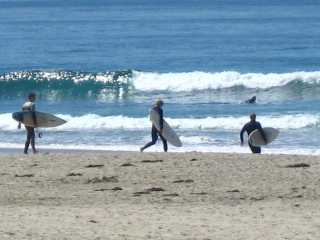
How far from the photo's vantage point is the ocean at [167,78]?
28.2m

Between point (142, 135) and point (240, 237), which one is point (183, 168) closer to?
point (240, 237)

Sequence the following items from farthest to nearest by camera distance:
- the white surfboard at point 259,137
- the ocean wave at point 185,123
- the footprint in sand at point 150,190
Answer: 1. the ocean wave at point 185,123
2. the white surfboard at point 259,137
3. the footprint in sand at point 150,190

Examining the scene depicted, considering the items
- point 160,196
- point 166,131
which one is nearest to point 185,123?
point 166,131

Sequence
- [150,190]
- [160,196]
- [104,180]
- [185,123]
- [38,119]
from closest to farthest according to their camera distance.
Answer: [160,196] → [150,190] → [104,180] → [38,119] → [185,123]

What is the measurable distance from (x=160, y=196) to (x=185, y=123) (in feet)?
42.8

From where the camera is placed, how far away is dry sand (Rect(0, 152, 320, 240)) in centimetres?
1389

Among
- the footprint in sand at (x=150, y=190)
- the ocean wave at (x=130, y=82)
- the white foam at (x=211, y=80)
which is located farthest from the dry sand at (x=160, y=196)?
the white foam at (x=211, y=80)

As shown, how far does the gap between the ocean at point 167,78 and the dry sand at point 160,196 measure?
4.55 meters

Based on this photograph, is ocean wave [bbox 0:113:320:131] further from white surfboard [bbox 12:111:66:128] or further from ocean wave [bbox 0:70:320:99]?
ocean wave [bbox 0:70:320:99]

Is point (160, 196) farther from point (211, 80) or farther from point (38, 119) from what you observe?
point (211, 80)

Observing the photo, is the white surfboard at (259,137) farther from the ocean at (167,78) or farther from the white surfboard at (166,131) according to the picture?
the white surfboard at (166,131)

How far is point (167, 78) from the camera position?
42.7 metres

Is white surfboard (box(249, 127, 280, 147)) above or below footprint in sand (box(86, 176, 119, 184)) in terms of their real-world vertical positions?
above

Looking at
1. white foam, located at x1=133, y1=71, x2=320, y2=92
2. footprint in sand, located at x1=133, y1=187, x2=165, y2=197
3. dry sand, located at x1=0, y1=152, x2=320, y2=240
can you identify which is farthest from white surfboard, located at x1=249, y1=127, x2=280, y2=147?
white foam, located at x1=133, y1=71, x2=320, y2=92
